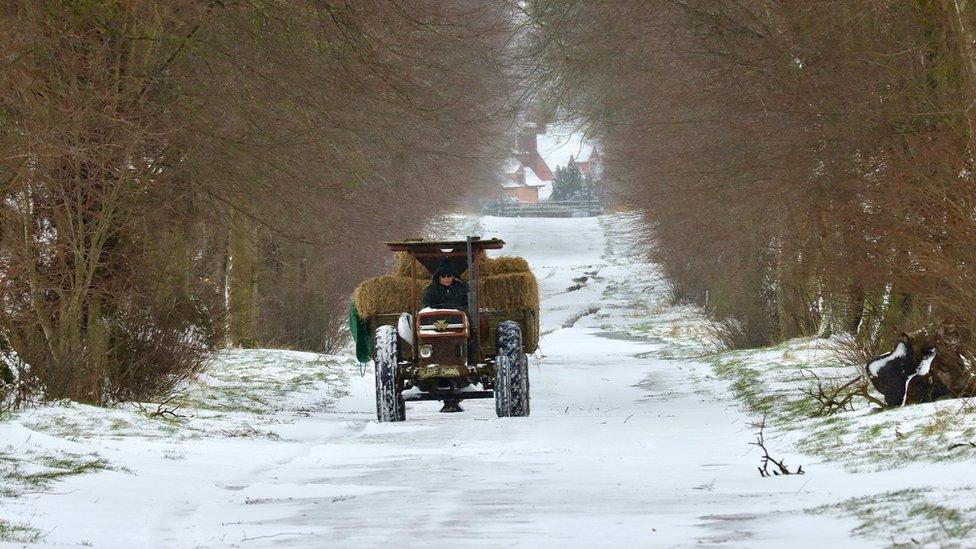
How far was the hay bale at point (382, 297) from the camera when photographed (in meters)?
15.4

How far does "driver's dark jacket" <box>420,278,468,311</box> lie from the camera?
1534 centimetres

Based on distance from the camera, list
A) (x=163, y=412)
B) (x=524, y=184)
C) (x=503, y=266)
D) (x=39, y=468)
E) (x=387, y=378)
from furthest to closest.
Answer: (x=524, y=184) → (x=503, y=266) → (x=387, y=378) → (x=163, y=412) → (x=39, y=468)

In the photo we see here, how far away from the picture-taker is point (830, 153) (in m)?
16.1

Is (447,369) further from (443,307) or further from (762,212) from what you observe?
(762,212)

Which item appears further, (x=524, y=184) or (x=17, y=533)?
(x=524, y=184)

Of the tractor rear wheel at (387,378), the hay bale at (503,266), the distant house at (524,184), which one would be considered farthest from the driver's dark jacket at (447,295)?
the distant house at (524,184)

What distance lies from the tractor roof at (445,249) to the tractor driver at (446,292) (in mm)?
135

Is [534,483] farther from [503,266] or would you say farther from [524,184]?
[524,184]

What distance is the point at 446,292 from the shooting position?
50.9 feet

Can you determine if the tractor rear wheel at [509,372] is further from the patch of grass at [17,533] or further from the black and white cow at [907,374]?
the patch of grass at [17,533]

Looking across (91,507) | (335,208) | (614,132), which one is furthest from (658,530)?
(614,132)

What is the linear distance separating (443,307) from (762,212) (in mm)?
6533

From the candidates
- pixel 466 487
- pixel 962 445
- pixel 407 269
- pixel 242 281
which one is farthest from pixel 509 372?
pixel 242 281

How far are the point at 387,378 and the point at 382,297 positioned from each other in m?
1.45
